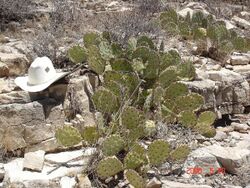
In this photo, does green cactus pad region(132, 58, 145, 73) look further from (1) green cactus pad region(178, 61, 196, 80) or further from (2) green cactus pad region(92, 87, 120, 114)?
(1) green cactus pad region(178, 61, 196, 80)

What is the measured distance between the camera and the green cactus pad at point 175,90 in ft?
18.2

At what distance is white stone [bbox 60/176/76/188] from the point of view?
170 inches

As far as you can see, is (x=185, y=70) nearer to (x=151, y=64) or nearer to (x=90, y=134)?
(x=151, y=64)

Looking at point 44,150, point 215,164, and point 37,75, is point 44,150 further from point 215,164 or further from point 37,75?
point 215,164

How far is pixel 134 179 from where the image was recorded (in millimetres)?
4184

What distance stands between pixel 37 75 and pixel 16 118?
1.75ft

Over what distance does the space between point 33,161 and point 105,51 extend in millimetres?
1814

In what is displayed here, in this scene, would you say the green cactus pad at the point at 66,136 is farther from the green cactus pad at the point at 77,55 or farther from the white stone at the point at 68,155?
the green cactus pad at the point at 77,55

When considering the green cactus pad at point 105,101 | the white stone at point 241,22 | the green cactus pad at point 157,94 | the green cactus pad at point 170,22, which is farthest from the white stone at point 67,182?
the white stone at point 241,22

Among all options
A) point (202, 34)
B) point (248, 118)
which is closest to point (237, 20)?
point (202, 34)

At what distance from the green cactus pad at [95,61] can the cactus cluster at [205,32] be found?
7.82ft

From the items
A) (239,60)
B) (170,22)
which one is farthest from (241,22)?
(239,60)

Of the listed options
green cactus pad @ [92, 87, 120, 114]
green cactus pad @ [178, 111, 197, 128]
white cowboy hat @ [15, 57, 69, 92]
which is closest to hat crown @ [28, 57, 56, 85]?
white cowboy hat @ [15, 57, 69, 92]

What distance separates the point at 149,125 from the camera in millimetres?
4938
